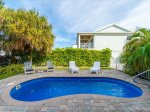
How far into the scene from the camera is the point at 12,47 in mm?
14094

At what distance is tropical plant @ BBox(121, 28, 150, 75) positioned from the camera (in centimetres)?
1020

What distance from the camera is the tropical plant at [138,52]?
1020 centimetres

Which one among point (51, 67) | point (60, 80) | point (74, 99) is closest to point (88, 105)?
point (74, 99)

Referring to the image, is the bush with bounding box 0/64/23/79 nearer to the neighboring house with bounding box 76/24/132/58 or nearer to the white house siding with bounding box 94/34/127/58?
the neighboring house with bounding box 76/24/132/58

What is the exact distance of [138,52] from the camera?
10.7 meters

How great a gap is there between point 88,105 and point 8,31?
Result: 11.3 meters

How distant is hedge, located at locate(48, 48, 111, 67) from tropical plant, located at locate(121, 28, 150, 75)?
20.9 ft

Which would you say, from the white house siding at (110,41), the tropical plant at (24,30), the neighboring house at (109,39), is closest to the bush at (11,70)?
the tropical plant at (24,30)

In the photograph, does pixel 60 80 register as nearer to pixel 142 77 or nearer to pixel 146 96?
pixel 142 77

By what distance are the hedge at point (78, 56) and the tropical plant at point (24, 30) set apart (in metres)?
4.23

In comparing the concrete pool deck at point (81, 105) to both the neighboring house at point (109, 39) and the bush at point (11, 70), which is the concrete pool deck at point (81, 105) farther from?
the neighboring house at point (109, 39)

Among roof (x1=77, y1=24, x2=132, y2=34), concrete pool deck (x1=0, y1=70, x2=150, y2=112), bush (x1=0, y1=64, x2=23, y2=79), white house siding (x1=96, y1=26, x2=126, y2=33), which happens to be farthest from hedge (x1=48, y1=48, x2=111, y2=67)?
concrete pool deck (x1=0, y1=70, x2=150, y2=112)

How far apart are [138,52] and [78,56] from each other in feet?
33.4

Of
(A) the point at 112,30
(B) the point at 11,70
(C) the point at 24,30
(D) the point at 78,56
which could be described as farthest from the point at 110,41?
(B) the point at 11,70
